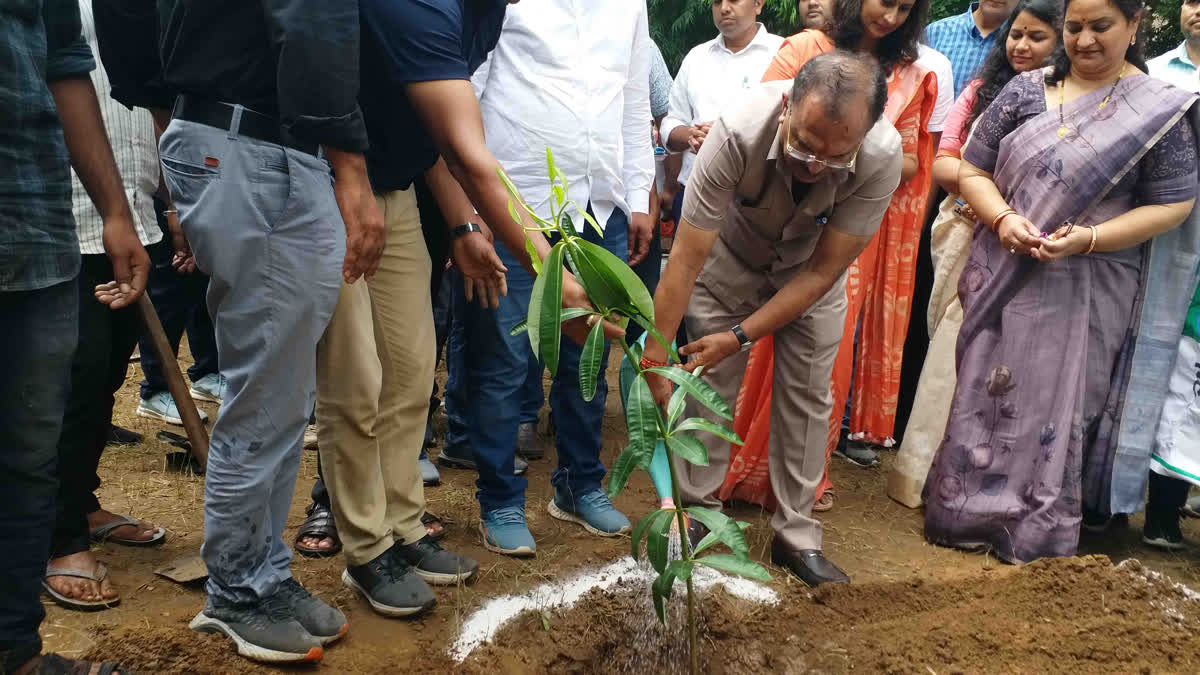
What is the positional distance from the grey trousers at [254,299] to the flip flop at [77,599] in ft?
1.34

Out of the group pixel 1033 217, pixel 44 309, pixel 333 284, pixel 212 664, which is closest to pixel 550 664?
pixel 212 664

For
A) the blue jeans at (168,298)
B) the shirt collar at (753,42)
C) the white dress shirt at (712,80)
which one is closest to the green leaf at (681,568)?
the blue jeans at (168,298)

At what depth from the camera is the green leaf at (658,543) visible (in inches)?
73.5

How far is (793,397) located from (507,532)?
94 centimetres

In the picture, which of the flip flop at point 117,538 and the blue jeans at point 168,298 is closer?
the flip flop at point 117,538

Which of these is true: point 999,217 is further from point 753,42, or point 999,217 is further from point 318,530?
point 318,530

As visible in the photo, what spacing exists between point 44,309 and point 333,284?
527 mm

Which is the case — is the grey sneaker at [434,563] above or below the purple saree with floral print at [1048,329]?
below

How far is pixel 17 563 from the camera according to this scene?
5.86 ft

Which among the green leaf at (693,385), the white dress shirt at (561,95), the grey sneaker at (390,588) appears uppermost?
the white dress shirt at (561,95)

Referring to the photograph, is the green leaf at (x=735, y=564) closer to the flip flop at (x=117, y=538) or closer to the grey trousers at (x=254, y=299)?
the grey trousers at (x=254, y=299)

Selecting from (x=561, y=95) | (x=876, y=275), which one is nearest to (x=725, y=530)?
(x=561, y=95)

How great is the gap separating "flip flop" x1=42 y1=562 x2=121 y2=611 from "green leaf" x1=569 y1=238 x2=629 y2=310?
1.47 m

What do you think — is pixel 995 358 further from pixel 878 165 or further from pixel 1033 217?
pixel 878 165
